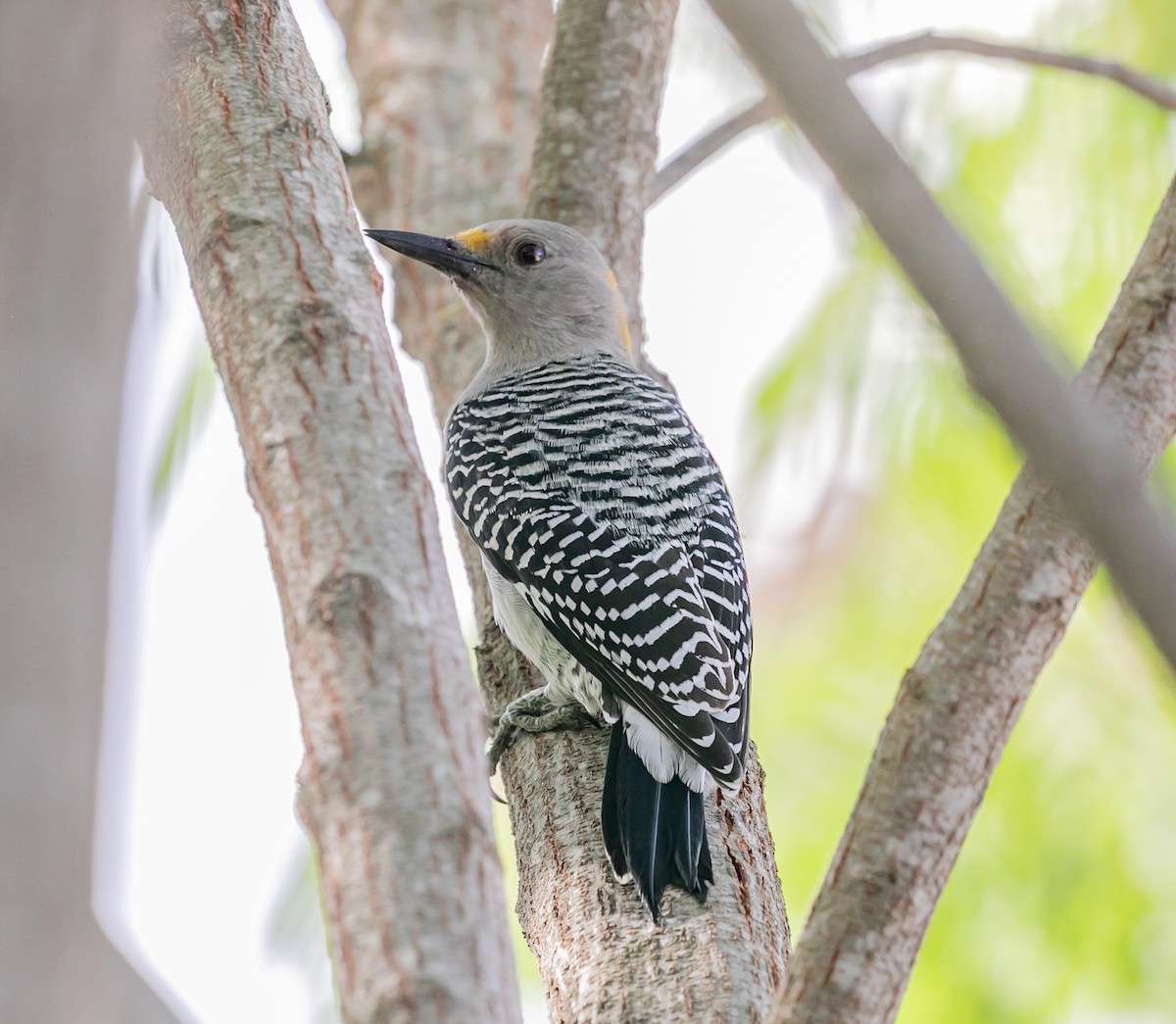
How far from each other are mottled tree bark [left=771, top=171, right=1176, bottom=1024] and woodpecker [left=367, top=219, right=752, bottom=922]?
3.11ft

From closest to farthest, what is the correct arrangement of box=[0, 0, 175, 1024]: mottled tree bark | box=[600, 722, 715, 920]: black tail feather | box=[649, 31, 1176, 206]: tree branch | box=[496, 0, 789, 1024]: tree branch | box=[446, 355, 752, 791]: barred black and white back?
box=[0, 0, 175, 1024]: mottled tree bark → box=[496, 0, 789, 1024]: tree branch → box=[600, 722, 715, 920]: black tail feather → box=[446, 355, 752, 791]: barred black and white back → box=[649, 31, 1176, 206]: tree branch

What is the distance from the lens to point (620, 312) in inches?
190

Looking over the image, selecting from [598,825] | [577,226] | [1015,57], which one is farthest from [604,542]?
[1015,57]

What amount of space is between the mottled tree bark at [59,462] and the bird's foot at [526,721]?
2390 millimetres

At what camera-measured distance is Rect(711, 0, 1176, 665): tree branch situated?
1.01 m

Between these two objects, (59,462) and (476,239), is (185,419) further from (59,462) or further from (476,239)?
(59,462)

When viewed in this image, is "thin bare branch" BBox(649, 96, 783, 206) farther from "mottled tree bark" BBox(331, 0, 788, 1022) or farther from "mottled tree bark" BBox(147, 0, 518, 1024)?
"mottled tree bark" BBox(147, 0, 518, 1024)

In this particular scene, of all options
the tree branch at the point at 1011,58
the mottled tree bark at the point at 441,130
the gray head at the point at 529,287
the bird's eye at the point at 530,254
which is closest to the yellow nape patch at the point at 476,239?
the gray head at the point at 529,287

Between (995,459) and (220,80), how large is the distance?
5.72m

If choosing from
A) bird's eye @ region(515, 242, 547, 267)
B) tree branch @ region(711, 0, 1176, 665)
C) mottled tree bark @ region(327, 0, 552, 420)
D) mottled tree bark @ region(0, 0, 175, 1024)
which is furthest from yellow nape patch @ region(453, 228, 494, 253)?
tree branch @ region(711, 0, 1176, 665)

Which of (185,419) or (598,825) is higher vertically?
(185,419)

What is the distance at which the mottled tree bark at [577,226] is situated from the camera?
2.58 m

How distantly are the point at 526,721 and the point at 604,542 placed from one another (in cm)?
52

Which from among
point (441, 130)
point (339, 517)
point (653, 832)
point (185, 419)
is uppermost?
point (441, 130)
